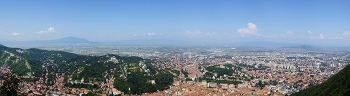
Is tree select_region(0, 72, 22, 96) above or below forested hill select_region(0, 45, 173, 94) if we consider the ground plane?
above

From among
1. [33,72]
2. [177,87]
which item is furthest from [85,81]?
[177,87]

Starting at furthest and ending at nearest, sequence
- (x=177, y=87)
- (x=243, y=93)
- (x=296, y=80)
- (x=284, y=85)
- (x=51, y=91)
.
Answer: (x=296, y=80)
(x=284, y=85)
(x=177, y=87)
(x=243, y=93)
(x=51, y=91)

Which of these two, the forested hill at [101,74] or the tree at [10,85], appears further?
the forested hill at [101,74]

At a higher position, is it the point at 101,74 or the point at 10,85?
the point at 10,85

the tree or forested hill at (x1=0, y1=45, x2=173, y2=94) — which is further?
forested hill at (x1=0, y1=45, x2=173, y2=94)

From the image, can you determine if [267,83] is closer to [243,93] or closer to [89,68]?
[243,93]

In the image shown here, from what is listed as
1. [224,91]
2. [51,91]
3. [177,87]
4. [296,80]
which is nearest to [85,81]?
[51,91]

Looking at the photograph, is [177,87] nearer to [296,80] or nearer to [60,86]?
[60,86]

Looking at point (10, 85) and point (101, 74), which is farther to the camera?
point (101, 74)

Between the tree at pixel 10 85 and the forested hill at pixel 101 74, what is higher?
the tree at pixel 10 85

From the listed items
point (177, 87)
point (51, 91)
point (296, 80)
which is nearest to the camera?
point (51, 91)

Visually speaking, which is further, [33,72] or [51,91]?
[33,72]
